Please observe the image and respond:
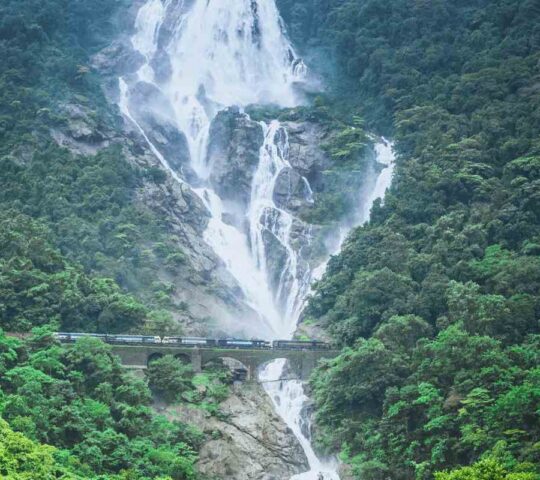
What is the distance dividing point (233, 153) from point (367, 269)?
27.8 meters

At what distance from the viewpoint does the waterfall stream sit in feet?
295

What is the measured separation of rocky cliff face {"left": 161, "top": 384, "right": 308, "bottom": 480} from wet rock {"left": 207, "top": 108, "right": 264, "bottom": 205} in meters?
34.0

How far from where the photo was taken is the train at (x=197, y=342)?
69.1 metres

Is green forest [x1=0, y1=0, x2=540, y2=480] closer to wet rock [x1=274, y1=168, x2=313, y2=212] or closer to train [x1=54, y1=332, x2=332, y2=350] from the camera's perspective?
train [x1=54, y1=332, x2=332, y2=350]

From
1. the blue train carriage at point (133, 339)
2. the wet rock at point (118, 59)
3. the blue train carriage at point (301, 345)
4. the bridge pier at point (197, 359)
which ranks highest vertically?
the wet rock at point (118, 59)

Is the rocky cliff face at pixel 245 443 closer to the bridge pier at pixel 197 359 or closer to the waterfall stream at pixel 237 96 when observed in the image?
the bridge pier at pixel 197 359

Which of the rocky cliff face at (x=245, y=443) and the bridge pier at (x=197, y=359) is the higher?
the bridge pier at (x=197, y=359)

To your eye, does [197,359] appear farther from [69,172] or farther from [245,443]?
[69,172]

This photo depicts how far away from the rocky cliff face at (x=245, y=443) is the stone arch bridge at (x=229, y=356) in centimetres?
301

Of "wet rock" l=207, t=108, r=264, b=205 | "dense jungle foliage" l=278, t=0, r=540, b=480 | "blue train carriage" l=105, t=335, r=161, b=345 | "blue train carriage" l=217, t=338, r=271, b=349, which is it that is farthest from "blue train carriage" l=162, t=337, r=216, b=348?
"wet rock" l=207, t=108, r=264, b=205

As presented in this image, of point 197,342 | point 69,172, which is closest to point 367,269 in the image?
point 197,342

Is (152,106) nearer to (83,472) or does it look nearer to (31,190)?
(31,190)

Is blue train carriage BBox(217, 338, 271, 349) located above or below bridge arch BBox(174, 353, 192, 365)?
above

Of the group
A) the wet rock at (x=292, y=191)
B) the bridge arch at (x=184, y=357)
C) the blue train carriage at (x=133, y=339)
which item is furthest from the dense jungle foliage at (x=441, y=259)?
the blue train carriage at (x=133, y=339)
